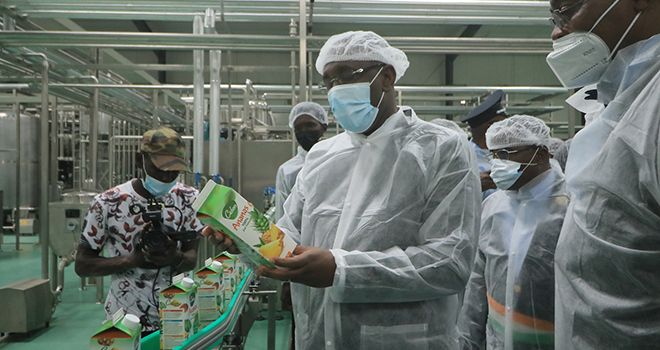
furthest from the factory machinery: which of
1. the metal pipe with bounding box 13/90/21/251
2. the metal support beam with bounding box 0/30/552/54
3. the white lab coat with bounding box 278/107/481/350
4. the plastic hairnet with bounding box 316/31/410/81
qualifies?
the plastic hairnet with bounding box 316/31/410/81

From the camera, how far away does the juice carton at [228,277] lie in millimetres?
1978

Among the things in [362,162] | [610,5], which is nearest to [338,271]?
[362,162]

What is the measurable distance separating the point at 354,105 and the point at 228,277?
1081 mm

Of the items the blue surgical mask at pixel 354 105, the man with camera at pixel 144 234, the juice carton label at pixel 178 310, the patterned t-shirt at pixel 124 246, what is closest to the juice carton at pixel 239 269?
the man with camera at pixel 144 234

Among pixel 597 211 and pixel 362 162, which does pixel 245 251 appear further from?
pixel 597 211

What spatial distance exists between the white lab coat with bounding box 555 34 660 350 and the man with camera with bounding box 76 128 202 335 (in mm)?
1414

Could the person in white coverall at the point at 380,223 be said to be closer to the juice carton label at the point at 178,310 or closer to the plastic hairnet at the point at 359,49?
the plastic hairnet at the point at 359,49

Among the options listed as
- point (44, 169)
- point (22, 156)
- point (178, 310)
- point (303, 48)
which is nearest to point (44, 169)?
point (44, 169)

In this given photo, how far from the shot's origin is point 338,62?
1.35 meters

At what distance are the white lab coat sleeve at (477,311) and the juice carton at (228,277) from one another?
3.20ft

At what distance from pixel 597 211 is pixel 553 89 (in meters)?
5.53

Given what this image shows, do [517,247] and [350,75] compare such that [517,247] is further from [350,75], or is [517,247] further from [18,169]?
[18,169]

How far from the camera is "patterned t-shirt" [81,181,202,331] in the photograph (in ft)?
5.93

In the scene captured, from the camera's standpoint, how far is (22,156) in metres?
7.80
